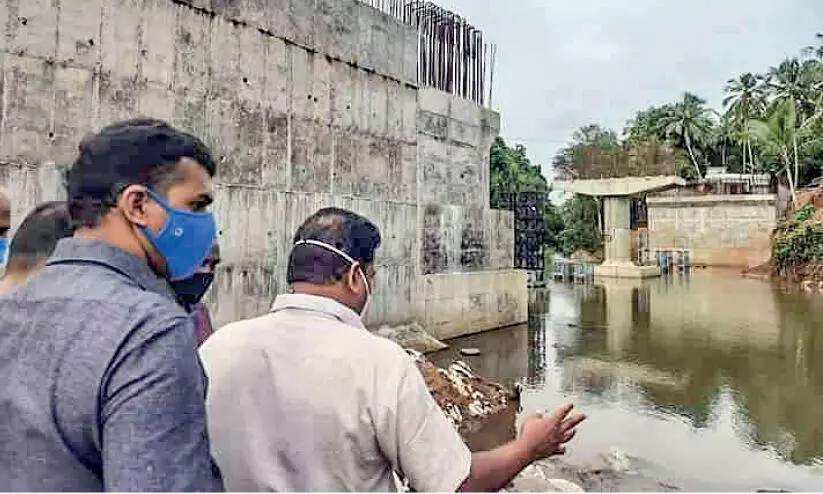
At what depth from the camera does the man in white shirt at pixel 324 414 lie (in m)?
1.53

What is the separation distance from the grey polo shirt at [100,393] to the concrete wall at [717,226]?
36.5 meters

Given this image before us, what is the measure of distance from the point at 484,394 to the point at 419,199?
4.21m

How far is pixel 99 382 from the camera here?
1040mm

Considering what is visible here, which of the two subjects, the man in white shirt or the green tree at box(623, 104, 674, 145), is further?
the green tree at box(623, 104, 674, 145)

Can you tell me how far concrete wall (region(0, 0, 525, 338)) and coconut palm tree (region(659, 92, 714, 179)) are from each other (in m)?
35.8

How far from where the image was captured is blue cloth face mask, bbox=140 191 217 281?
1313 millimetres

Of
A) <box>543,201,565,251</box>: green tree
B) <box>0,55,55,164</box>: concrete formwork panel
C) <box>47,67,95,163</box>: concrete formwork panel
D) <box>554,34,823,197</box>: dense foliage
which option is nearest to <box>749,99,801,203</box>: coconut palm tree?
<box>554,34,823,197</box>: dense foliage

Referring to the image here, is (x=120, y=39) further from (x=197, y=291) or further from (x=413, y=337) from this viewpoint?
(x=413, y=337)

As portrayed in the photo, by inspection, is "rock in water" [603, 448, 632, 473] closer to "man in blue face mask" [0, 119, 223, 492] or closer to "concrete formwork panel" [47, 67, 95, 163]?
"man in blue face mask" [0, 119, 223, 492]

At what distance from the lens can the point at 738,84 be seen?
145 feet

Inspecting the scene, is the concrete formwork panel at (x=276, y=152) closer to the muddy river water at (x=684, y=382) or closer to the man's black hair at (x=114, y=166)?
the muddy river water at (x=684, y=382)

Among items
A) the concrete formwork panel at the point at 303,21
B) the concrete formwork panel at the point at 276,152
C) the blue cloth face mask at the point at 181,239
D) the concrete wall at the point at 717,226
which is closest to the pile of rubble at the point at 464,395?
the concrete formwork panel at the point at 276,152

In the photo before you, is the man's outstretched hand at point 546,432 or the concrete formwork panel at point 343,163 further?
A: the concrete formwork panel at point 343,163

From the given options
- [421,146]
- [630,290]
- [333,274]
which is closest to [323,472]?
[333,274]
